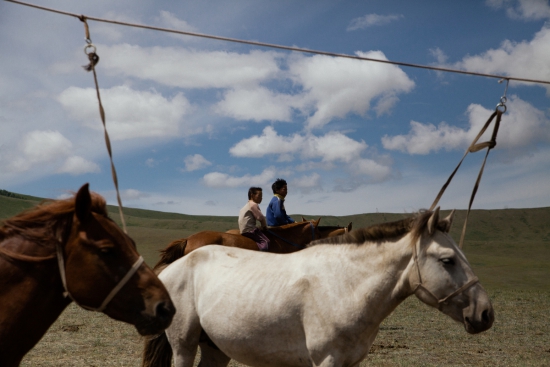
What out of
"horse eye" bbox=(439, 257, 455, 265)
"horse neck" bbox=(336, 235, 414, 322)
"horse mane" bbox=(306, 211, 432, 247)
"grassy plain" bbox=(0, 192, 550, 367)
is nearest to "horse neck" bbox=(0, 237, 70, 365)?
"grassy plain" bbox=(0, 192, 550, 367)

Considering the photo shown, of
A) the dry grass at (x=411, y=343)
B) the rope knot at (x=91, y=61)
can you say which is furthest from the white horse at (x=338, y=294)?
the dry grass at (x=411, y=343)

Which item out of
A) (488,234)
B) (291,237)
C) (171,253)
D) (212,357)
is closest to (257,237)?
Result: (291,237)

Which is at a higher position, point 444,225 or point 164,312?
point 444,225

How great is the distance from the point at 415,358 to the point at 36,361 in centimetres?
611

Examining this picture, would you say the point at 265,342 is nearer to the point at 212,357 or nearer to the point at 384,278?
the point at 384,278

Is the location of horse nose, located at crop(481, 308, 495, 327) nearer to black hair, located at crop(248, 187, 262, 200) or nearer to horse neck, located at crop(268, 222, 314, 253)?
horse neck, located at crop(268, 222, 314, 253)

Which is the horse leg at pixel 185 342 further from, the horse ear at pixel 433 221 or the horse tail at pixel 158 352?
the horse ear at pixel 433 221

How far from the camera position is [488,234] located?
90312 millimetres

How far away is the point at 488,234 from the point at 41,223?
97524mm

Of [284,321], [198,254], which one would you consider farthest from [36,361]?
[284,321]

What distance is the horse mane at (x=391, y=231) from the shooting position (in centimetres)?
376

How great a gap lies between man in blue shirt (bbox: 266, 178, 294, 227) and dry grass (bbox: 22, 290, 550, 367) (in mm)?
3021

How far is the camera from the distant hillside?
3569 centimetres

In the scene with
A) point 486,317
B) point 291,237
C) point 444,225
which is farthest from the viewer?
point 291,237
